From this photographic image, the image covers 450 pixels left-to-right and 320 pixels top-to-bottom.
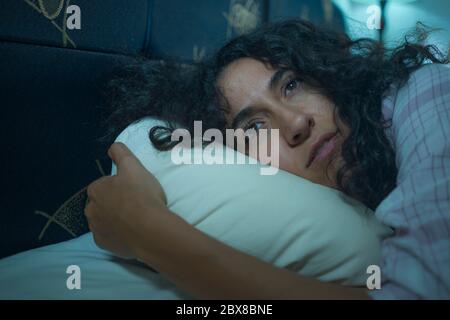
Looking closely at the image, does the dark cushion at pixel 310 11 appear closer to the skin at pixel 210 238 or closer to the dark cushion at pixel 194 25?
the dark cushion at pixel 194 25

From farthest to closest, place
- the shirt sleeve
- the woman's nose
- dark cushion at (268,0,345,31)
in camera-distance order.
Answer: dark cushion at (268,0,345,31), the woman's nose, the shirt sleeve

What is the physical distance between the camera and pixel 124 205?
54 centimetres

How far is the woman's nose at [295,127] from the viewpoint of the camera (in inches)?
26.9

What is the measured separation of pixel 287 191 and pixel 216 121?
293 millimetres

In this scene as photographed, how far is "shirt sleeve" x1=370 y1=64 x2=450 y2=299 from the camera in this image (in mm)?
409

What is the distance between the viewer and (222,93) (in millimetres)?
805

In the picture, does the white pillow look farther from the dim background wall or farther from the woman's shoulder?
the dim background wall

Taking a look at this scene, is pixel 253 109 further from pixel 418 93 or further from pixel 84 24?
pixel 84 24

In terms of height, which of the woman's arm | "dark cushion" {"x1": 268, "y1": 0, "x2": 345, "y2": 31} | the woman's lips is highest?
"dark cushion" {"x1": 268, "y1": 0, "x2": 345, "y2": 31}

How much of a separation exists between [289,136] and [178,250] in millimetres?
325

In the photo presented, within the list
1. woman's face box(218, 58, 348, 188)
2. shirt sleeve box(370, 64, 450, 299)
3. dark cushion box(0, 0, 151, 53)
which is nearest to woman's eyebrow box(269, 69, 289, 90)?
woman's face box(218, 58, 348, 188)

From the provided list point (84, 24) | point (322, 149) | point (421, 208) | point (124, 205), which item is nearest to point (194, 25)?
point (84, 24)
